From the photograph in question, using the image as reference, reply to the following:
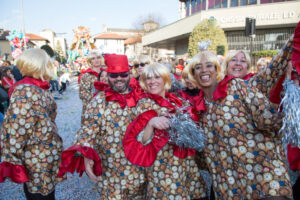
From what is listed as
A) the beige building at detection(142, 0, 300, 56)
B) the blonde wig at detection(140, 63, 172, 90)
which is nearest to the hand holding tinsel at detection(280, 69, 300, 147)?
the blonde wig at detection(140, 63, 172, 90)

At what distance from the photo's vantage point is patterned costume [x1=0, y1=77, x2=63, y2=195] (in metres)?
1.99

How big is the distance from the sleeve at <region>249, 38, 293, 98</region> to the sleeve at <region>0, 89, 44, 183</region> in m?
2.09

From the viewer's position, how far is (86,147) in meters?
1.81

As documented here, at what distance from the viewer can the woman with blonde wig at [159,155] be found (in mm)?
1822

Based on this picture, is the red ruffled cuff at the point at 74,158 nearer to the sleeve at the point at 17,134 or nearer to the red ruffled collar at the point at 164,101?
the sleeve at the point at 17,134

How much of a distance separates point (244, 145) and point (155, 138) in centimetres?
72

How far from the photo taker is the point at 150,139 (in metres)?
1.81

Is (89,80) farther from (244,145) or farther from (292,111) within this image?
(292,111)

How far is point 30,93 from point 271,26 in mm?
21341

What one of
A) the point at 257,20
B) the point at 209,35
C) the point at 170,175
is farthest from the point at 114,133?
the point at 257,20

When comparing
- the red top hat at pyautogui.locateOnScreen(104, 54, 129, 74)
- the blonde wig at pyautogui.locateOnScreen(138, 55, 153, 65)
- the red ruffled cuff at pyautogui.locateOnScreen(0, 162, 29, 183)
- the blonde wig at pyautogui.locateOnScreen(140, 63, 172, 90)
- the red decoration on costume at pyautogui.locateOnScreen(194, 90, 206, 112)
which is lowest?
the red ruffled cuff at pyautogui.locateOnScreen(0, 162, 29, 183)

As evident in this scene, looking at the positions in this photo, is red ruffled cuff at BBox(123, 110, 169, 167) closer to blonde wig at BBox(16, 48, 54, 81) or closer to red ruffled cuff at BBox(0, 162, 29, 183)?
red ruffled cuff at BBox(0, 162, 29, 183)

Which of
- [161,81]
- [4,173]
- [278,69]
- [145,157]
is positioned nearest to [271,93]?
[278,69]

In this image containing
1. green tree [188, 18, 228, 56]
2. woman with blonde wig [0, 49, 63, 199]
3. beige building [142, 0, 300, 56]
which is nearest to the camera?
woman with blonde wig [0, 49, 63, 199]
